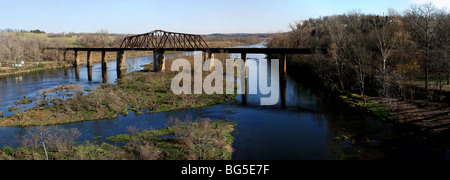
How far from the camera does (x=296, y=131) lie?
84.9ft

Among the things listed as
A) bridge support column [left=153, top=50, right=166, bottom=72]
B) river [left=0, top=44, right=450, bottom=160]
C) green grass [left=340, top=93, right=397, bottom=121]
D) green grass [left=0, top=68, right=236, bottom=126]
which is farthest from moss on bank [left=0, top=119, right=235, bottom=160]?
bridge support column [left=153, top=50, right=166, bottom=72]

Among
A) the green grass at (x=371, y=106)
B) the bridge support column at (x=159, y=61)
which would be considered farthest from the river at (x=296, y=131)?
the bridge support column at (x=159, y=61)

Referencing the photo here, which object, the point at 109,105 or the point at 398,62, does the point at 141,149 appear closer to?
the point at 109,105

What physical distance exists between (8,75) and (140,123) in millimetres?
53073

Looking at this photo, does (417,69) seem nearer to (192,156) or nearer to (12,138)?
(192,156)

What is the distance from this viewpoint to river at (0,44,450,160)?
68.8 feet

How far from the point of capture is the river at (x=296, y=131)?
20969mm

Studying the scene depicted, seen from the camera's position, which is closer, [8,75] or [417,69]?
[417,69]

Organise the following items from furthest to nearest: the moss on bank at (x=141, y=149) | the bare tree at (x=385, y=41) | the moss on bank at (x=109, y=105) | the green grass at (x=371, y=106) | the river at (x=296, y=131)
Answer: the bare tree at (x=385, y=41) → the green grass at (x=371, y=106) → the moss on bank at (x=109, y=105) → the river at (x=296, y=131) → the moss on bank at (x=141, y=149)

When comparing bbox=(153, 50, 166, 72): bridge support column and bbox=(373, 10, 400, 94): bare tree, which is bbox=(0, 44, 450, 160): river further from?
bbox=(153, 50, 166, 72): bridge support column

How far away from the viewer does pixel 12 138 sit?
80.0 feet

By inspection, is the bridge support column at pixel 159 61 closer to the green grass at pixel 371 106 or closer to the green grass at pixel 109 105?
the green grass at pixel 109 105
